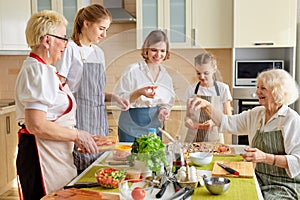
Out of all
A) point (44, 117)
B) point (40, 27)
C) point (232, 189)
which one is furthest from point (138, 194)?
point (40, 27)

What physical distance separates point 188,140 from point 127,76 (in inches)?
16.4

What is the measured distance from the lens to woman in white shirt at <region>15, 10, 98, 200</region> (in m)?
1.45

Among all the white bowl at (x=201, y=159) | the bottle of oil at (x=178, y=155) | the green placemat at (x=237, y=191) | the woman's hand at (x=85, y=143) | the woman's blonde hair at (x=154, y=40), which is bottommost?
the green placemat at (x=237, y=191)

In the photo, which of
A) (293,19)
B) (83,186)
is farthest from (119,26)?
(83,186)

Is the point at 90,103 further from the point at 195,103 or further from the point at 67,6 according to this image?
the point at 67,6

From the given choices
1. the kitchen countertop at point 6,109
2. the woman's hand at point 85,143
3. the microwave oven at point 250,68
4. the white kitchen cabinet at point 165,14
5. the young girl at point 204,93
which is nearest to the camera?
the woman's hand at point 85,143

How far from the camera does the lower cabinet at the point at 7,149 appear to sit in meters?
3.40

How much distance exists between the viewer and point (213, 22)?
354cm

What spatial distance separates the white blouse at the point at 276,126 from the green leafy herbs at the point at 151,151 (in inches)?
28.4

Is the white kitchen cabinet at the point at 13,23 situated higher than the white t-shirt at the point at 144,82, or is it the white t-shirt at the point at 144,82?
the white kitchen cabinet at the point at 13,23

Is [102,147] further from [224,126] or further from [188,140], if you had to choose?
[224,126]

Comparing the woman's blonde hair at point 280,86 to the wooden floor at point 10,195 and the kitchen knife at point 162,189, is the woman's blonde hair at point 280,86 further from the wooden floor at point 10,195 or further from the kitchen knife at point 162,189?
the wooden floor at point 10,195

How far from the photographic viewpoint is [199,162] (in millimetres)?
1722

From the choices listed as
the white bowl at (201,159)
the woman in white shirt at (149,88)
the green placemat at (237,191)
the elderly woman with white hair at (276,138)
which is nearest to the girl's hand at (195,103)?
the elderly woman with white hair at (276,138)
